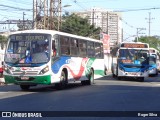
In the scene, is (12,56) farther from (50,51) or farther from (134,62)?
(134,62)

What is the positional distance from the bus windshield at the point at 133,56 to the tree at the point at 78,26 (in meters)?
35.6

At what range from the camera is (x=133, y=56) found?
109ft

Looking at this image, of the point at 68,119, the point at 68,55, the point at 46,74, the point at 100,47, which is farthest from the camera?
the point at 100,47

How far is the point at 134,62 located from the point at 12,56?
48.2 ft

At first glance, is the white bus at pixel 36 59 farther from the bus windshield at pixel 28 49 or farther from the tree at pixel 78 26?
the tree at pixel 78 26

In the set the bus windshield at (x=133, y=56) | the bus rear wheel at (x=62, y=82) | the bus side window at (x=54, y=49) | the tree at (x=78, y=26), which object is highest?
the tree at (x=78, y=26)

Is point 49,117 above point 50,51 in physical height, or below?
below

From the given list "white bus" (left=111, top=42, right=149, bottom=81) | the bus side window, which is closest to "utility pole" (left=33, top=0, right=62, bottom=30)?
"white bus" (left=111, top=42, right=149, bottom=81)

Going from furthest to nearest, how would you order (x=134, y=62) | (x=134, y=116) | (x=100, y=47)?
1. (x=134, y=62)
2. (x=100, y=47)
3. (x=134, y=116)

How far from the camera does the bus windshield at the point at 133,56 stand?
33281mm

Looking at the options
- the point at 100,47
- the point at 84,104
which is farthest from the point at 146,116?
the point at 100,47

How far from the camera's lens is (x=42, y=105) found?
1427 cm

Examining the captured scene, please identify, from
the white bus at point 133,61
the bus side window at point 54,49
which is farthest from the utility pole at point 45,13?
the bus side window at point 54,49

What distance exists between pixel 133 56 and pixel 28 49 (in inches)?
571
